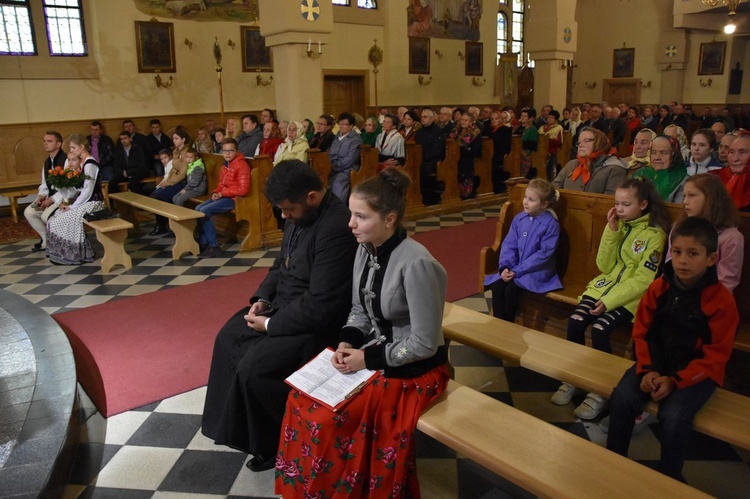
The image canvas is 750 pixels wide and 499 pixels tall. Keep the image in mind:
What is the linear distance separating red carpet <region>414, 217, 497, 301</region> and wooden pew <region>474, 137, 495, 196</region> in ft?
4.35

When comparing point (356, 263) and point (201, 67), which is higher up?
point (201, 67)

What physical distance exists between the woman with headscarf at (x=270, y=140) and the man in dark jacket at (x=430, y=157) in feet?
6.64

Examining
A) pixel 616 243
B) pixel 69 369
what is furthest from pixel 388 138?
pixel 69 369

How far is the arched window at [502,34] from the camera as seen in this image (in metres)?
19.5

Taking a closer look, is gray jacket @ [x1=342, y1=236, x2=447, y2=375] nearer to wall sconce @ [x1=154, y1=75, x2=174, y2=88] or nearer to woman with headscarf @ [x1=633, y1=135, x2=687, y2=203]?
woman with headscarf @ [x1=633, y1=135, x2=687, y2=203]

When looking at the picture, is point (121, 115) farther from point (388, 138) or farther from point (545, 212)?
point (545, 212)

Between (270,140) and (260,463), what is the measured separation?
6.34 meters

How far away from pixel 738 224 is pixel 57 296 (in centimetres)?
543

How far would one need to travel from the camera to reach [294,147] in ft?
25.5

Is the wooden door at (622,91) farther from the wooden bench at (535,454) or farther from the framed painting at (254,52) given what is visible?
the wooden bench at (535,454)

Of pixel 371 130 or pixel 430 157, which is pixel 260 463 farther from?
pixel 371 130

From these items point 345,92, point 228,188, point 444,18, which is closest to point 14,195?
point 228,188

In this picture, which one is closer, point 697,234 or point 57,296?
point 697,234

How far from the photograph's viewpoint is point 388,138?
8484 millimetres
